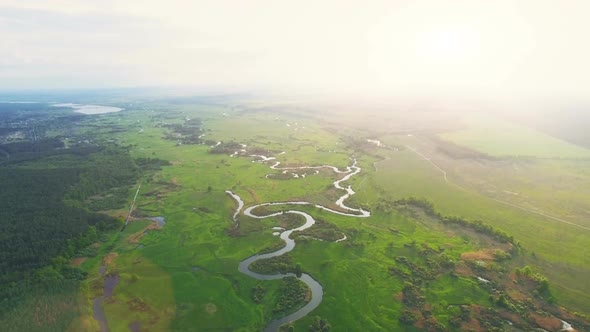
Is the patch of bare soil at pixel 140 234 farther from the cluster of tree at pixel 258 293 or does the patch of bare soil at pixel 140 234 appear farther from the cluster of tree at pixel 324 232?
the cluster of tree at pixel 324 232

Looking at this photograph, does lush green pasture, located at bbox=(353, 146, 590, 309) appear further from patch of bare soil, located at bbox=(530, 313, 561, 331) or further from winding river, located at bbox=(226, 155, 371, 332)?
winding river, located at bbox=(226, 155, 371, 332)

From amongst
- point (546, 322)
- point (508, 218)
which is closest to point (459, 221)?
point (508, 218)

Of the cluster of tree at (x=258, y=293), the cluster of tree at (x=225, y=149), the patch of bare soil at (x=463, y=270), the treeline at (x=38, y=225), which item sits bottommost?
the cluster of tree at (x=258, y=293)

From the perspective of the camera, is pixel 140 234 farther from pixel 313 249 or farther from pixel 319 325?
pixel 319 325

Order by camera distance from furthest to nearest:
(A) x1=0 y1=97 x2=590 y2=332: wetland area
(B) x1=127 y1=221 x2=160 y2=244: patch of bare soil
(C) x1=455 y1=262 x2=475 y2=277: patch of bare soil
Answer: (B) x1=127 y1=221 x2=160 y2=244: patch of bare soil, (C) x1=455 y1=262 x2=475 y2=277: patch of bare soil, (A) x1=0 y1=97 x2=590 y2=332: wetland area

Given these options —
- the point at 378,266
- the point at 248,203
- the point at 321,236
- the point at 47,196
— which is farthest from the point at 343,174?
the point at 47,196

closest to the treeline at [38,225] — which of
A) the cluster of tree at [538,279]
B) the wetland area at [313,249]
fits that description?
the wetland area at [313,249]

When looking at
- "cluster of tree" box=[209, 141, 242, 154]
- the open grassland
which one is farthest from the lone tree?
"cluster of tree" box=[209, 141, 242, 154]

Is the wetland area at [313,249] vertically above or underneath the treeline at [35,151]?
underneath
